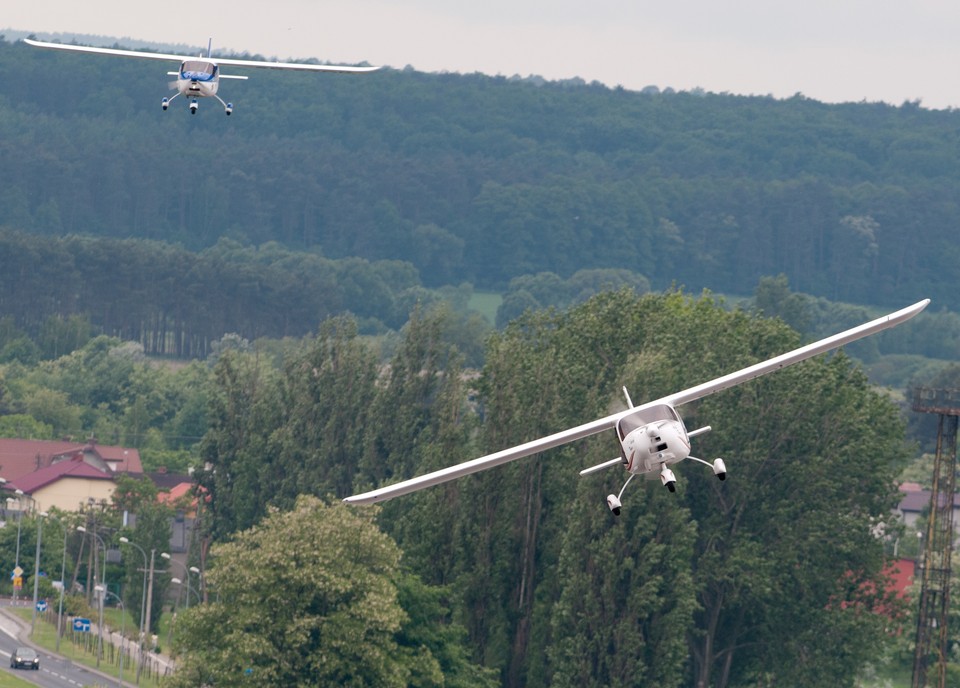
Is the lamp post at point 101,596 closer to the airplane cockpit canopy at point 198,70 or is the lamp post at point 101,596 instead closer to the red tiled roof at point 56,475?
the red tiled roof at point 56,475

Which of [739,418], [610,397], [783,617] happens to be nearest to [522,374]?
[610,397]

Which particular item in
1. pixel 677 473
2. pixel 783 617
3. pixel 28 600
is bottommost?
pixel 28 600

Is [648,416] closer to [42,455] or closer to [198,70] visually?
[198,70]

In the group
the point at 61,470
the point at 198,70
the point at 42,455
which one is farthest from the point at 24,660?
the point at 42,455

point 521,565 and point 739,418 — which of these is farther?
point 739,418

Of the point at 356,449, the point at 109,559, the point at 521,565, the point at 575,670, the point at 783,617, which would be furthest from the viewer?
the point at 109,559

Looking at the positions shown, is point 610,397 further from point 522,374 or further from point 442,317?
point 442,317
